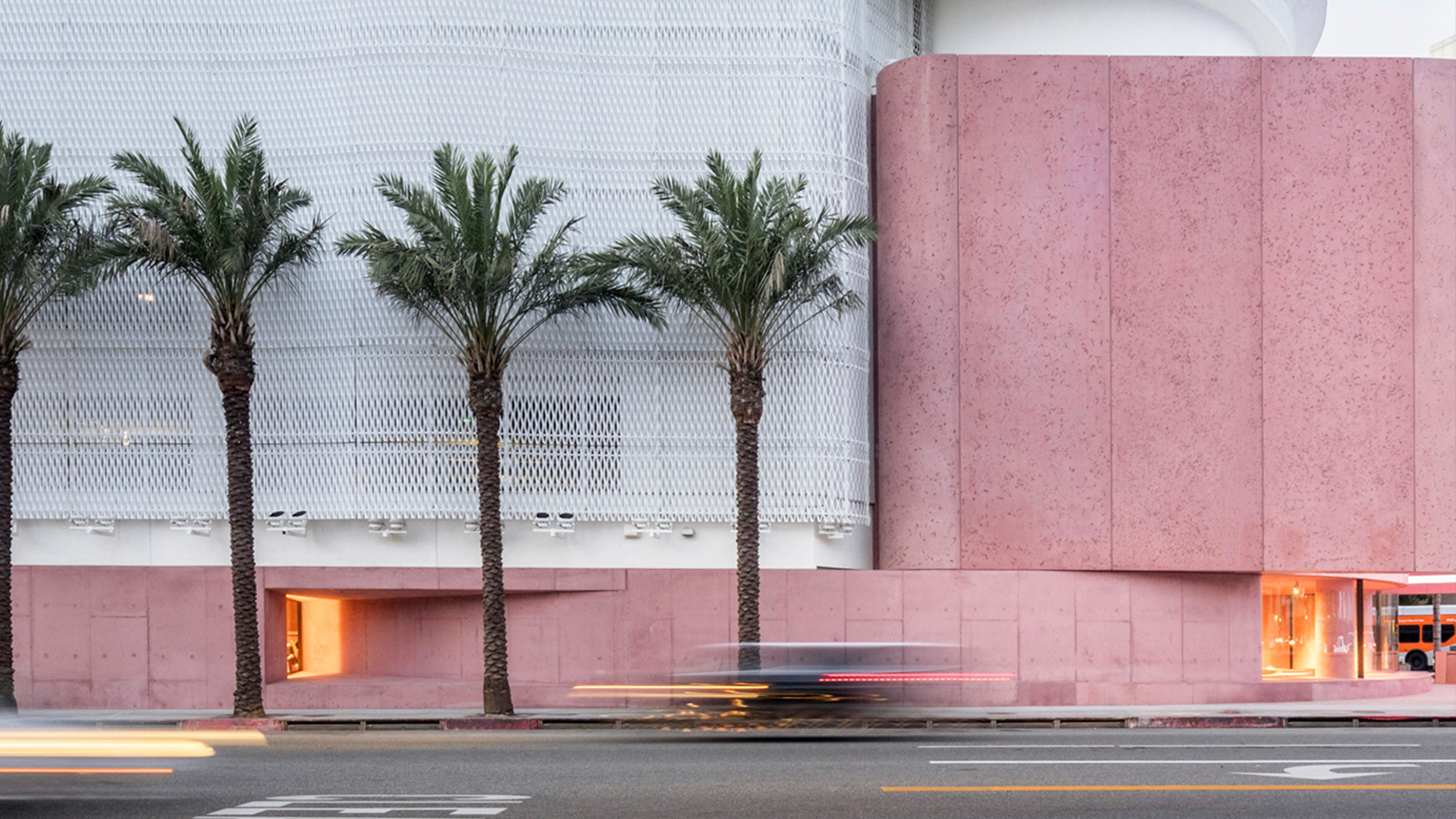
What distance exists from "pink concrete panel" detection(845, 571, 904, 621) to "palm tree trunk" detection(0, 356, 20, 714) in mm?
15973

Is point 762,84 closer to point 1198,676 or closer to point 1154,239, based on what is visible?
point 1154,239

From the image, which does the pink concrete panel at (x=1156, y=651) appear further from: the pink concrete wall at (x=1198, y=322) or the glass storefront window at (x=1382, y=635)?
the glass storefront window at (x=1382, y=635)

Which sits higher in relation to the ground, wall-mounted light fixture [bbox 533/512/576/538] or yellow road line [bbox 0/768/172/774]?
wall-mounted light fixture [bbox 533/512/576/538]

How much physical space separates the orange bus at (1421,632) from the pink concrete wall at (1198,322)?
16.2 metres

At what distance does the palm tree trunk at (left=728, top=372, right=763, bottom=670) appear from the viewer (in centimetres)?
2609

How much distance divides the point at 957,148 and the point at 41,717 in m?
22.8

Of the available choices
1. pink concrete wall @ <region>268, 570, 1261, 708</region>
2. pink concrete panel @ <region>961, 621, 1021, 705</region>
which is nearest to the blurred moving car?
pink concrete panel @ <region>961, 621, 1021, 705</region>

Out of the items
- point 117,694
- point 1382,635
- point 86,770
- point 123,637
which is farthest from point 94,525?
point 1382,635

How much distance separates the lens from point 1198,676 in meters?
29.1

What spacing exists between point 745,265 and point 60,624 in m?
15.6

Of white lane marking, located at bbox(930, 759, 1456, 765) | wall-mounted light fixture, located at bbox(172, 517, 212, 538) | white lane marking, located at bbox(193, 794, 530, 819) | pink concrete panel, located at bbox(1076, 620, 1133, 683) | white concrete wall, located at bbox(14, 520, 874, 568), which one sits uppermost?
wall-mounted light fixture, located at bbox(172, 517, 212, 538)

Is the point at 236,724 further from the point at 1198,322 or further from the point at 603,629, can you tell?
the point at 1198,322

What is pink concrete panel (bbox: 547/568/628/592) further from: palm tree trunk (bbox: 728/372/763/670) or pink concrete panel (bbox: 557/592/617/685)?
palm tree trunk (bbox: 728/372/763/670)

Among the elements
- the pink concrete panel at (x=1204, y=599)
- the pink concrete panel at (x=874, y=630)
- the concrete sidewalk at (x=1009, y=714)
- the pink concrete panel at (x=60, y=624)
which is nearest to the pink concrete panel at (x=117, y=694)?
the pink concrete panel at (x=60, y=624)
